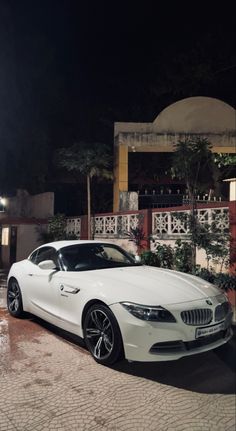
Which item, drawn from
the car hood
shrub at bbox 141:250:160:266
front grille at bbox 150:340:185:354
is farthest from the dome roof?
front grille at bbox 150:340:185:354

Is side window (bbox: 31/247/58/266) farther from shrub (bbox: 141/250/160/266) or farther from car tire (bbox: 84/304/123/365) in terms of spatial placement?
shrub (bbox: 141/250/160/266)

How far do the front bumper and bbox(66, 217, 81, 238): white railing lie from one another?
1115cm

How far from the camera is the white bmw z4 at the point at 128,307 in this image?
154 inches

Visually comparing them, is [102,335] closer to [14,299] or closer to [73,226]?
[14,299]

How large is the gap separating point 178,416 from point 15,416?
134 cm

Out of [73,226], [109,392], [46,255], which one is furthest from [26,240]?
[109,392]

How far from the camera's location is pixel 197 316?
4102mm

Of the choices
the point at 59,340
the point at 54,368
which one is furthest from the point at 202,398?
the point at 59,340

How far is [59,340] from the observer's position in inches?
209

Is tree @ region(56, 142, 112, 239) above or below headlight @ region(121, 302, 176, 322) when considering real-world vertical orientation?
above

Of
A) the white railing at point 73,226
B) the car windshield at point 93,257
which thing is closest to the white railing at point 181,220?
the car windshield at point 93,257

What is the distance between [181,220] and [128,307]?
17.8 ft

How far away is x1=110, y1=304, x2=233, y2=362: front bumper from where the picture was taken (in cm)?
389

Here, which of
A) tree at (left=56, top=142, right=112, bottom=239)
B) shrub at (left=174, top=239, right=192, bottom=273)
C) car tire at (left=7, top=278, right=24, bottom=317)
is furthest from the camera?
tree at (left=56, top=142, right=112, bottom=239)
